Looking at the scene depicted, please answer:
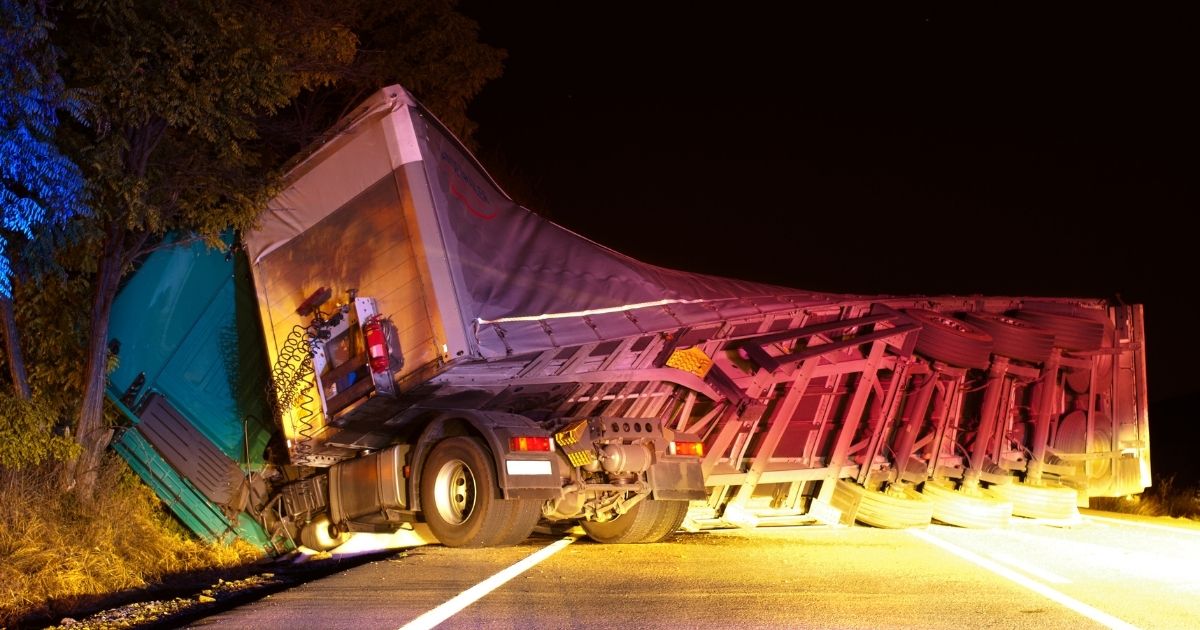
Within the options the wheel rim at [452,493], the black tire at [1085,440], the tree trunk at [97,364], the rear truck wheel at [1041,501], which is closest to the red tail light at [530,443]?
the wheel rim at [452,493]

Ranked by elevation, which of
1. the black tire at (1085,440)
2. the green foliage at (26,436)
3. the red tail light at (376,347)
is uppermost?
the red tail light at (376,347)

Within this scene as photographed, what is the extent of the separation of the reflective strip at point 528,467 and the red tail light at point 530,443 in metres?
0.11

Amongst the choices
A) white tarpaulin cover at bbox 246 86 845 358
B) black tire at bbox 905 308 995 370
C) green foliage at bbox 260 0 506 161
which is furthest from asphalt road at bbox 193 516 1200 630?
green foliage at bbox 260 0 506 161

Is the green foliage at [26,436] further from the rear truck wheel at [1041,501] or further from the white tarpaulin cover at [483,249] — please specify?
the rear truck wheel at [1041,501]

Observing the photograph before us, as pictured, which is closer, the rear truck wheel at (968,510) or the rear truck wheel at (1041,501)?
the rear truck wheel at (968,510)

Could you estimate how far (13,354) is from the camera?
35.3 ft

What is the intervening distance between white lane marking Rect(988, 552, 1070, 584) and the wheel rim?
4.37m

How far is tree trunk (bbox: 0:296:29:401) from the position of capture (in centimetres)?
1065

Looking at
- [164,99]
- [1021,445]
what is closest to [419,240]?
[164,99]

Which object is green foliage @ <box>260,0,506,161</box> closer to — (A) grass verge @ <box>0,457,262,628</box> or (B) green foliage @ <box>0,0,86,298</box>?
(A) grass verge @ <box>0,457,262,628</box>

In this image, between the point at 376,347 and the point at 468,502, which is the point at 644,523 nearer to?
the point at 468,502

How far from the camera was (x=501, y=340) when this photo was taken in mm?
9734

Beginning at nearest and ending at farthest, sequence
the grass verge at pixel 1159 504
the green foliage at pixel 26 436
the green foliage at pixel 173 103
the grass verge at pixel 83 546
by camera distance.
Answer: the grass verge at pixel 83 546 < the green foliage at pixel 173 103 < the green foliage at pixel 26 436 < the grass verge at pixel 1159 504

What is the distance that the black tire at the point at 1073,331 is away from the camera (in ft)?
45.1
